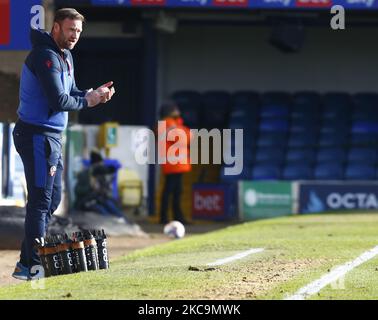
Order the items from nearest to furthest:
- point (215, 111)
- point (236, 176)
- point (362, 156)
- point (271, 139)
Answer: point (236, 176) < point (362, 156) < point (271, 139) < point (215, 111)

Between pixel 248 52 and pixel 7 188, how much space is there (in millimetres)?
10831

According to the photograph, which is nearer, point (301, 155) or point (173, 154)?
point (173, 154)

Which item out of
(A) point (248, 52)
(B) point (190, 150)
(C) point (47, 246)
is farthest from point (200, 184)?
(C) point (47, 246)

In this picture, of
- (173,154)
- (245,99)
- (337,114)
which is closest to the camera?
(173,154)

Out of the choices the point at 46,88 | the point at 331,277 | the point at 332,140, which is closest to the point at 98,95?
the point at 46,88

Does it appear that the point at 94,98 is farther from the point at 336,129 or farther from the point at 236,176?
the point at 336,129

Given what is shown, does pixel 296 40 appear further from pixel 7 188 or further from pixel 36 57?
pixel 36 57

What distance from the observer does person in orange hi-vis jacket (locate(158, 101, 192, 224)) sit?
18562 mm

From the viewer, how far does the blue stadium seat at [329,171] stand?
21.5m

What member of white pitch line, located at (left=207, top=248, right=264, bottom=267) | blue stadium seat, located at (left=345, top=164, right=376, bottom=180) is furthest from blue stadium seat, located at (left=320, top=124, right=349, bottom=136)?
white pitch line, located at (left=207, top=248, right=264, bottom=267)

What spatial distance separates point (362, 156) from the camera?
21.8 meters

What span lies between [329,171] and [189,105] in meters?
3.22

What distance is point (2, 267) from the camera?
10.6m

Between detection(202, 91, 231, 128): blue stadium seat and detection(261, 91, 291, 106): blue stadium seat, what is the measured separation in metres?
0.74
